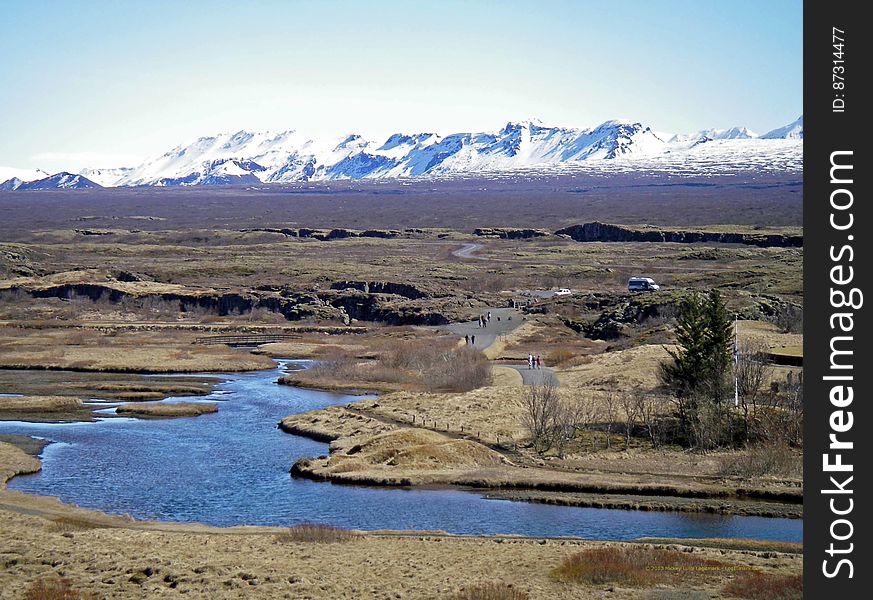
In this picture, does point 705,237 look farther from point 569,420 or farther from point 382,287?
point 569,420

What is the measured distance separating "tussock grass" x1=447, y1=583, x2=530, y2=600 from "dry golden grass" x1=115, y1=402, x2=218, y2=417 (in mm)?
32258

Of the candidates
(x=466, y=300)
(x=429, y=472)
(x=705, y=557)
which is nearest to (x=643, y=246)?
(x=466, y=300)

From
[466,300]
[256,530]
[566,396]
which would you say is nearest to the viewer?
[256,530]

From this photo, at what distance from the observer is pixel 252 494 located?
38344 millimetres

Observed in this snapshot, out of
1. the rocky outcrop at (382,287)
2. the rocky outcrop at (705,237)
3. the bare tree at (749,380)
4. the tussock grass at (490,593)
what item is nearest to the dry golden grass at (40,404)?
the bare tree at (749,380)

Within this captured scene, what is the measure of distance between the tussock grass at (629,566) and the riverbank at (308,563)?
258 millimetres

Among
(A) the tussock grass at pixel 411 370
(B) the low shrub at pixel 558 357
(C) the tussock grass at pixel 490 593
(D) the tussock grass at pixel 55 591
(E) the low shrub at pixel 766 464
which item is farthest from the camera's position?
(B) the low shrub at pixel 558 357

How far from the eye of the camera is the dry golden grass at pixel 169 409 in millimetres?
55094

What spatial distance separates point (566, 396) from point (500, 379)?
7678 millimetres

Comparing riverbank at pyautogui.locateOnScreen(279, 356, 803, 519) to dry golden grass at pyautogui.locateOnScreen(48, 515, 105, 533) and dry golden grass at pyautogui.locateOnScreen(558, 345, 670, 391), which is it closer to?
dry golden grass at pyautogui.locateOnScreen(558, 345, 670, 391)

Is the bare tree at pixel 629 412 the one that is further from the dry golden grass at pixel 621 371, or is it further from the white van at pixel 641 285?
the white van at pixel 641 285

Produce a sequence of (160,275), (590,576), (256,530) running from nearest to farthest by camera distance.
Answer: (590,576)
(256,530)
(160,275)

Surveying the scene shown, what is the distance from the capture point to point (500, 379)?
197 feet
